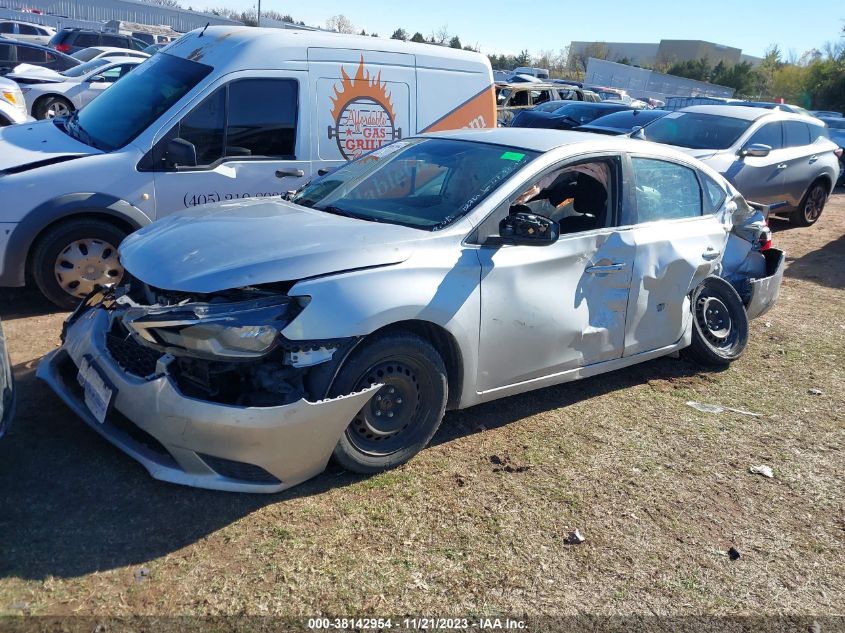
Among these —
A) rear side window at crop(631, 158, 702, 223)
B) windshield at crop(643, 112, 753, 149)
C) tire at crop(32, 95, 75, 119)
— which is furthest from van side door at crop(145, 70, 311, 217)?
tire at crop(32, 95, 75, 119)

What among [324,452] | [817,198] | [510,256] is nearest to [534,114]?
[817,198]

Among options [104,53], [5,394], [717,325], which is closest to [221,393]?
[5,394]

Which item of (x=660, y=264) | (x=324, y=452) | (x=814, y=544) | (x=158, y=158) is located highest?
(x=158, y=158)

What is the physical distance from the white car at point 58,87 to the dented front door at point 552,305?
13091mm

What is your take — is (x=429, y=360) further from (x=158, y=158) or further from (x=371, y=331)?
(x=158, y=158)

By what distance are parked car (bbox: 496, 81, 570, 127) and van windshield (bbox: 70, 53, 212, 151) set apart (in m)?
13.1

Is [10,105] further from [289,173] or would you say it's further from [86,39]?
[86,39]

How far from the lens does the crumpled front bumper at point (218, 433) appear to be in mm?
3227

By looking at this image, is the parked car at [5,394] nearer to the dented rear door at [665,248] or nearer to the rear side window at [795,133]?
the dented rear door at [665,248]

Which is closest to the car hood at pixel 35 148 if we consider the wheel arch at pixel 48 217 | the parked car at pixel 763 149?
the wheel arch at pixel 48 217

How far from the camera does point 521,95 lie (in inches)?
784

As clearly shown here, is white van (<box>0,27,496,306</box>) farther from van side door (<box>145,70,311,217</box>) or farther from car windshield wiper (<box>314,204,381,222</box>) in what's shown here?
car windshield wiper (<box>314,204,381,222</box>)

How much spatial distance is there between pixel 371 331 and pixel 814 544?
2.38m

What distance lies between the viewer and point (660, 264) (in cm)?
483
